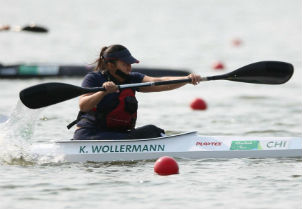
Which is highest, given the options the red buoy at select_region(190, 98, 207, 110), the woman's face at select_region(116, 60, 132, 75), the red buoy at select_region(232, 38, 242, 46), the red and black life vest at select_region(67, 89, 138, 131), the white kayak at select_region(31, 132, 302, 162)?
the red buoy at select_region(232, 38, 242, 46)

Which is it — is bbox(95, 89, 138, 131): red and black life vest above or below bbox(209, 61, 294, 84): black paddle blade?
below

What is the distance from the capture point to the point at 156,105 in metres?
16.7

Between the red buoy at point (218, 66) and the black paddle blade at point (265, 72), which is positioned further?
the red buoy at point (218, 66)

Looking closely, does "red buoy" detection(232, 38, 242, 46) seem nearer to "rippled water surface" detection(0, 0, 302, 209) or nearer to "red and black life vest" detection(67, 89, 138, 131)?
"rippled water surface" detection(0, 0, 302, 209)

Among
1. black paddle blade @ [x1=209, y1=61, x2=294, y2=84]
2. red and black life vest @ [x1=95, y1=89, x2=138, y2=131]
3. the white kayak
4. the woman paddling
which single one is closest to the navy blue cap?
the woman paddling

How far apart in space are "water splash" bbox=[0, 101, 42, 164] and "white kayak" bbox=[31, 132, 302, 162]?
0.19 metres

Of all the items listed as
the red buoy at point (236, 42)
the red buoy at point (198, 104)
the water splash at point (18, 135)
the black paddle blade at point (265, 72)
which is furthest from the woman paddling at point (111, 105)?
the red buoy at point (236, 42)

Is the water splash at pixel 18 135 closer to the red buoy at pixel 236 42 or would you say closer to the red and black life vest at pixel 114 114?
the red and black life vest at pixel 114 114

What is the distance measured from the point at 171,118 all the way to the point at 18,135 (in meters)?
4.32

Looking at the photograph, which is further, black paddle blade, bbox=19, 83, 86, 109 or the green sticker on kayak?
the green sticker on kayak

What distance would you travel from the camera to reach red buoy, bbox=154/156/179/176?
9.90 meters

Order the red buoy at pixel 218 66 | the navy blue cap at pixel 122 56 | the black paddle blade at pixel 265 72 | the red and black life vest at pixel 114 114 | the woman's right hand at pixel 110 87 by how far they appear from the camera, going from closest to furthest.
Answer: the woman's right hand at pixel 110 87, the navy blue cap at pixel 122 56, the red and black life vest at pixel 114 114, the black paddle blade at pixel 265 72, the red buoy at pixel 218 66

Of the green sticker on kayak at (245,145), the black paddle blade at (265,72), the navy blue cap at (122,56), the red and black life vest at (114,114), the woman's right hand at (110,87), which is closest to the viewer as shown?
the woman's right hand at (110,87)

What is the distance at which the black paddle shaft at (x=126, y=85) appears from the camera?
10672 mm
